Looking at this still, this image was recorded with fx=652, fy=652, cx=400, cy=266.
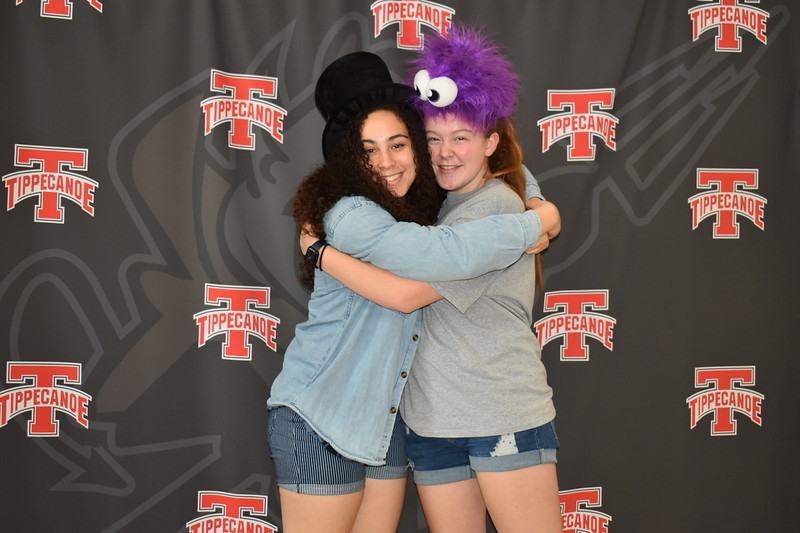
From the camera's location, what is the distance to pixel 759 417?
8.86 ft

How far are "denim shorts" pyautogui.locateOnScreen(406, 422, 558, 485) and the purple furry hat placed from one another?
91 cm

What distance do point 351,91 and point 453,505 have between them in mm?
1263

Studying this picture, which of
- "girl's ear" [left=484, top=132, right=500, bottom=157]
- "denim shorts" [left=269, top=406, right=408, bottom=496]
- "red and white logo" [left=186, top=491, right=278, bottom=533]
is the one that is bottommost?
"red and white logo" [left=186, top=491, right=278, bottom=533]

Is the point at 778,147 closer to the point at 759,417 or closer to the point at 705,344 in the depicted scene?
the point at 705,344

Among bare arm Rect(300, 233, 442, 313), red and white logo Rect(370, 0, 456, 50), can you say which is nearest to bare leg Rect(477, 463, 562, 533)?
bare arm Rect(300, 233, 442, 313)

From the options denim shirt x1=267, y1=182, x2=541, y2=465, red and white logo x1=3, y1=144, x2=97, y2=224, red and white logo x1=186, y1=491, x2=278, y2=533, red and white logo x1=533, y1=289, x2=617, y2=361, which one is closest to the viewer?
denim shirt x1=267, y1=182, x2=541, y2=465

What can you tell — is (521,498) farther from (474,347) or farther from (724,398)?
(724,398)

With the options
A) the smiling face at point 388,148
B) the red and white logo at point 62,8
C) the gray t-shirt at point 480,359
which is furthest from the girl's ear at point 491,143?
the red and white logo at point 62,8

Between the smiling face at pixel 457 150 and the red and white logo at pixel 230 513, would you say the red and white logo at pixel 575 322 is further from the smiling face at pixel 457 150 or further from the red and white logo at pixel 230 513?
the red and white logo at pixel 230 513

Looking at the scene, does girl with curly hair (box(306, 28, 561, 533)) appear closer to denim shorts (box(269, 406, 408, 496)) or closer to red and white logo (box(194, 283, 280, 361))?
denim shorts (box(269, 406, 408, 496))

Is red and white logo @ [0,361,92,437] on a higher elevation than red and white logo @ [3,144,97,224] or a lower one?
lower

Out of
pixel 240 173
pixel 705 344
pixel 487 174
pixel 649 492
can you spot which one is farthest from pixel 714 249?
pixel 240 173

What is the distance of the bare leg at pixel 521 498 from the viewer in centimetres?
176

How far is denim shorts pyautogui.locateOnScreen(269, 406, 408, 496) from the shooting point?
1.72 meters
